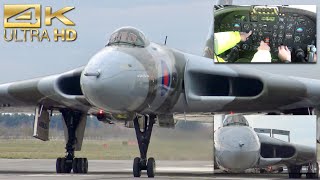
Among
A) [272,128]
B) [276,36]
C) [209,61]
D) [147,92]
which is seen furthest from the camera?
[276,36]

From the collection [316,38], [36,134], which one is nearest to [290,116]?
[316,38]

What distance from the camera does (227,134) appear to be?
69.5 ft

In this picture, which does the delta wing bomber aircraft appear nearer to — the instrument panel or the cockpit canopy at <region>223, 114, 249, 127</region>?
the cockpit canopy at <region>223, 114, 249, 127</region>

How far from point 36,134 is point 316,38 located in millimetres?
9802

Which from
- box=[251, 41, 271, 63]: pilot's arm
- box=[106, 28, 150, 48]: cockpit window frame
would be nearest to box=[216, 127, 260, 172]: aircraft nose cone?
box=[106, 28, 150, 48]: cockpit window frame

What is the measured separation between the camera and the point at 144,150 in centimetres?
2173

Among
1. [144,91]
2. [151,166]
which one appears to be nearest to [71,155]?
[151,166]

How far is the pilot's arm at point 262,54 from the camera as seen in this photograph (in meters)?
26.1

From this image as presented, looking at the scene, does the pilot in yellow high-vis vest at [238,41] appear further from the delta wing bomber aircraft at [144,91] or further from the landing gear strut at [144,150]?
the landing gear strut at [144,150]

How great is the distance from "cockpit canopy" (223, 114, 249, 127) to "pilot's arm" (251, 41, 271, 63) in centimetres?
393

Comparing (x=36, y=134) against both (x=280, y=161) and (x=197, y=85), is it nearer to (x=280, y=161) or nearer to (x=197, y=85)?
(x=197, y=85)

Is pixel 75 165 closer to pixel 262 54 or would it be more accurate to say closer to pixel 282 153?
pixel 282 153

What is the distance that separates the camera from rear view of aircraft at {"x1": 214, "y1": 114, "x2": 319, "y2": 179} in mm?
20922

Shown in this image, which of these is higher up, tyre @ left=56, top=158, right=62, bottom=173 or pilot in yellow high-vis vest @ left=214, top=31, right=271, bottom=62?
pilot in yellow high-vis vest @ left=214, top=31, right=271, bottom=62
